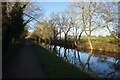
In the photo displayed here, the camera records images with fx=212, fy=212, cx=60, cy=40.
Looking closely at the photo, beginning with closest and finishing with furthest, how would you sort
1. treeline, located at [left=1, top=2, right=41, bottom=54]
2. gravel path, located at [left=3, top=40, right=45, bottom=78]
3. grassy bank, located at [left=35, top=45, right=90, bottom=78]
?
1. gravel path, located at [left=3, top=40, right=45, bottom=78]
2. grassy bank, located at [left=35, top=45, right=90, bottom=78]
3. treeline, located at [left=1, top=2, right=41, bottom=54]

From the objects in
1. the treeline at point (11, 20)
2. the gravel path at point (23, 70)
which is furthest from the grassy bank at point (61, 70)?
the treeline at point (11, 20)

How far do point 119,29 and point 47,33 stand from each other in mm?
37919

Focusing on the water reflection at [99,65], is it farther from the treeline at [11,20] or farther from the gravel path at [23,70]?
the treeline at [11,20]

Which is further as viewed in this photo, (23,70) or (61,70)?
(61,70)

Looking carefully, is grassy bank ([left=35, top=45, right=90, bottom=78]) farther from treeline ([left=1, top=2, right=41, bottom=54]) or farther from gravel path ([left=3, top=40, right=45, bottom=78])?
treeline ([left=1, top=2, right=41, bottom=54])

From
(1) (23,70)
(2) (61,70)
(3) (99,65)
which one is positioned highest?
(1) (23,70)

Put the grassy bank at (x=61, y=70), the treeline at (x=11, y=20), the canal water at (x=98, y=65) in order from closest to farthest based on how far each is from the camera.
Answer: the grassy bank at (x=61, y=70)
the canal water at (x=98, y=65)
the treeline at (x=11, y=20)

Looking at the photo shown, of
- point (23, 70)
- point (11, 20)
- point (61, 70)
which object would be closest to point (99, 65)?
point (61, 70)

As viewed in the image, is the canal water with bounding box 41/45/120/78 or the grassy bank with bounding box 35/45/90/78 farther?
the canal water with bounding box 41/45/120/78

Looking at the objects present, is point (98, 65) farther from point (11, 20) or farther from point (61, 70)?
point (11, 20)

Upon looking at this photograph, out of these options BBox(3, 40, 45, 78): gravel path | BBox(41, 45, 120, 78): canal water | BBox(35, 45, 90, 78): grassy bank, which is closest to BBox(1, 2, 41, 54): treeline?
BBox(3, 40, 45, 78): gravel path

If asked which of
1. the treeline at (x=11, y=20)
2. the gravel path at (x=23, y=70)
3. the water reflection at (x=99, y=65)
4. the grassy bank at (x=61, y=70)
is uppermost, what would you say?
the treeline at (x=11, y=20)

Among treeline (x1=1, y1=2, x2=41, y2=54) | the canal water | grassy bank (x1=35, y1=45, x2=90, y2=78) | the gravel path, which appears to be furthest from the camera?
treeline (x1=1, y1=2, x2=41, y2=54)

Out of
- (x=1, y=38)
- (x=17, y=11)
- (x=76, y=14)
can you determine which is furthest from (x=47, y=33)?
(x=1, y=38)
